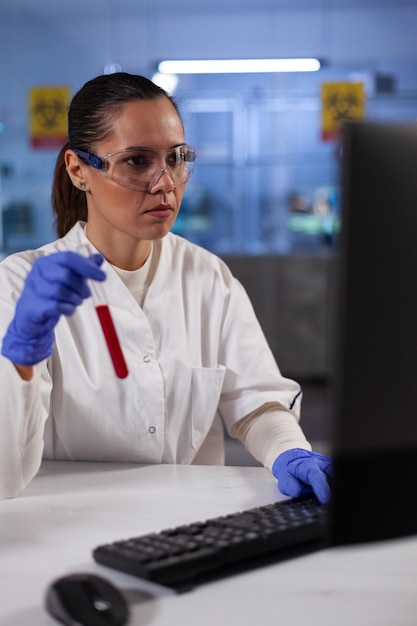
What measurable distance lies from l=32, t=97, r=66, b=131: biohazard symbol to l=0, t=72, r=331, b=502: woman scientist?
4.53 m

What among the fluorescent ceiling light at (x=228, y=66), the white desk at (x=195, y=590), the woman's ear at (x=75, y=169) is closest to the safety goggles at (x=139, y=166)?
the woman's ear at (x=75, y=169)

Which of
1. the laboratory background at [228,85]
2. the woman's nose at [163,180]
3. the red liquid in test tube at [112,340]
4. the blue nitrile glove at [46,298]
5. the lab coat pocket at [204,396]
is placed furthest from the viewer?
the laboratory background at [228,85]

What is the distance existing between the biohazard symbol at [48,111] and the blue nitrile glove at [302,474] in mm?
5230

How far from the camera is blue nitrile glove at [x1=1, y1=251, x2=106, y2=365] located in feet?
3.64

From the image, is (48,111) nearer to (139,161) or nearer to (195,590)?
(139,161)

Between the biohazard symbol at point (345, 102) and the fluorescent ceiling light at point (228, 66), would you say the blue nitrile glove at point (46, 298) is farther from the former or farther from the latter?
the fluorescent ceiling light at point (228, 66)

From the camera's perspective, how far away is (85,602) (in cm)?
77

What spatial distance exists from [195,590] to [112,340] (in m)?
0.71

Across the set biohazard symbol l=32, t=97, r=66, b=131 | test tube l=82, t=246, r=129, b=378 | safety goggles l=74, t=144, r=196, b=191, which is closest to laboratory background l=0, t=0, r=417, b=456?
biohazard symbol l=32, t=97, r=66, b=131

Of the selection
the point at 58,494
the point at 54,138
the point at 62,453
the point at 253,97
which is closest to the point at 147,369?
the point at 62,453

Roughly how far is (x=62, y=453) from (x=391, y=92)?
550 cm

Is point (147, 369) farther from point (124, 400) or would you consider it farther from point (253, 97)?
point (253, 97)

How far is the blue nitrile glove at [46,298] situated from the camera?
111 cm

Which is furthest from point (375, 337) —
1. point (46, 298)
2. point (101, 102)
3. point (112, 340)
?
point (101, 102)
